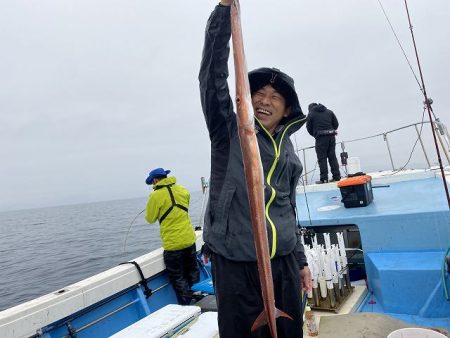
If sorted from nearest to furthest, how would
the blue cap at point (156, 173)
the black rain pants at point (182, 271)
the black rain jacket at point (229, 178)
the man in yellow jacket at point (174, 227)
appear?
the black rain jacket at point (229, 178), the black rain pants at point (182, 271), the man in yellow jacket at point (174, 227), the blue cap at point (156, 173)

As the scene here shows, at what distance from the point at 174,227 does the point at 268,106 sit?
13.8 feet

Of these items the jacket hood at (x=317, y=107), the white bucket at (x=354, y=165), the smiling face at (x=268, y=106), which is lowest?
the white bucket at (x=354, y=165)

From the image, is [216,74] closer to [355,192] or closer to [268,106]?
[268,106]

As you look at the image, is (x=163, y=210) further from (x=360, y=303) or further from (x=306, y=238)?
(x=360, y=303)

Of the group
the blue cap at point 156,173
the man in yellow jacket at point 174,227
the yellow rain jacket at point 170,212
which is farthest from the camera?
the blue cap at point 156,173

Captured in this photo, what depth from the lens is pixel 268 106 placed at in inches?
93.4

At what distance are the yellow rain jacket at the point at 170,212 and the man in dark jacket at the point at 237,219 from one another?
3994 millimetres

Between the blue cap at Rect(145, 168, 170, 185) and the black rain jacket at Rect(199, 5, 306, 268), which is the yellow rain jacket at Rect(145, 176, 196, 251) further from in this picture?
the black rain jacket at Rect(199, 5, 306, 268)

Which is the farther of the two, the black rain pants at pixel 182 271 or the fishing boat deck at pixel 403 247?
the black rain pants at pixel 182 271

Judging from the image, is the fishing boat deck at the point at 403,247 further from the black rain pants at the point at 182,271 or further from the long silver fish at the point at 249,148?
the long silver fish at the point at 249,148

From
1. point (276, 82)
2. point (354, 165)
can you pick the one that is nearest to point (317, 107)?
point (354, 165)

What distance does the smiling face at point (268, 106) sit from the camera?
7.70 feet

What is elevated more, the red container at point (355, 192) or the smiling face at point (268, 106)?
the smiling face at point (268, 106)

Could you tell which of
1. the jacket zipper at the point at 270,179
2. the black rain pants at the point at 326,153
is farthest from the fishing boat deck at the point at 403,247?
the black rain pants at the point at 326,153
